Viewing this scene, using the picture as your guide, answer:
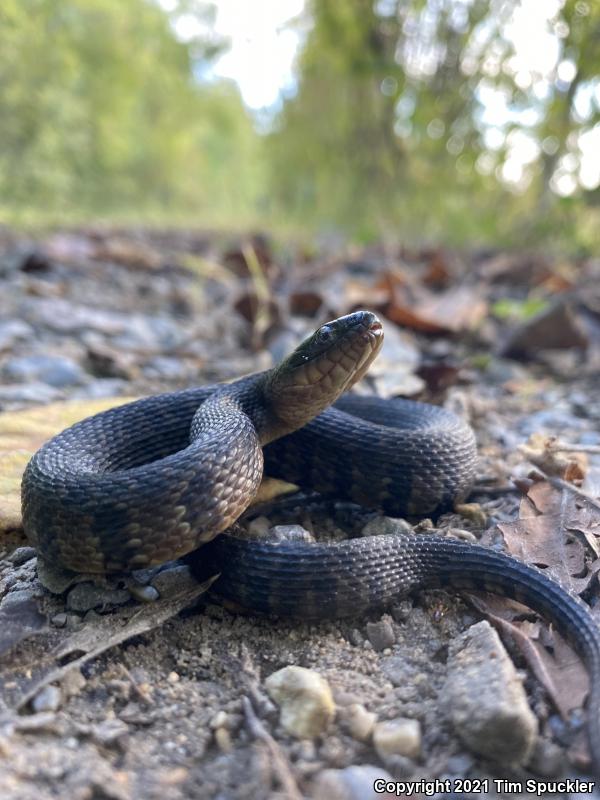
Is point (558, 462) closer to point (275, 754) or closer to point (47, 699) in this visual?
point (275, 754)

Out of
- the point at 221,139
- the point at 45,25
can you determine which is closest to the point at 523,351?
the point at 45,25

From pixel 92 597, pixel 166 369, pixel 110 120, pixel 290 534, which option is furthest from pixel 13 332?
pixel 110 120

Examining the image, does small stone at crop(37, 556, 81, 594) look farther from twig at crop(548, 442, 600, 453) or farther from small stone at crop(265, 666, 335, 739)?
twig at crop(548, 442, 600, 453)

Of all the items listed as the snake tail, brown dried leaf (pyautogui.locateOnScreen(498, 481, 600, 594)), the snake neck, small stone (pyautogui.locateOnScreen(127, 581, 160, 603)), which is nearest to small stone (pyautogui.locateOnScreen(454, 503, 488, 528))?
brown dried leaf (pyautogui.locateOnScreen(498, 481, 600, 594))

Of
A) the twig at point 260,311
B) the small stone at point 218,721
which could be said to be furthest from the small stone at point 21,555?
the twig at point 260,311

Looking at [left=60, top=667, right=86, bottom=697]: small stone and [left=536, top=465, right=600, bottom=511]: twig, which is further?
[left=536, top=465, right=600, bottom=511]: twig

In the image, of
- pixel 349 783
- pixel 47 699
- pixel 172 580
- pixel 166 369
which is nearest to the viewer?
pixel 349 783
